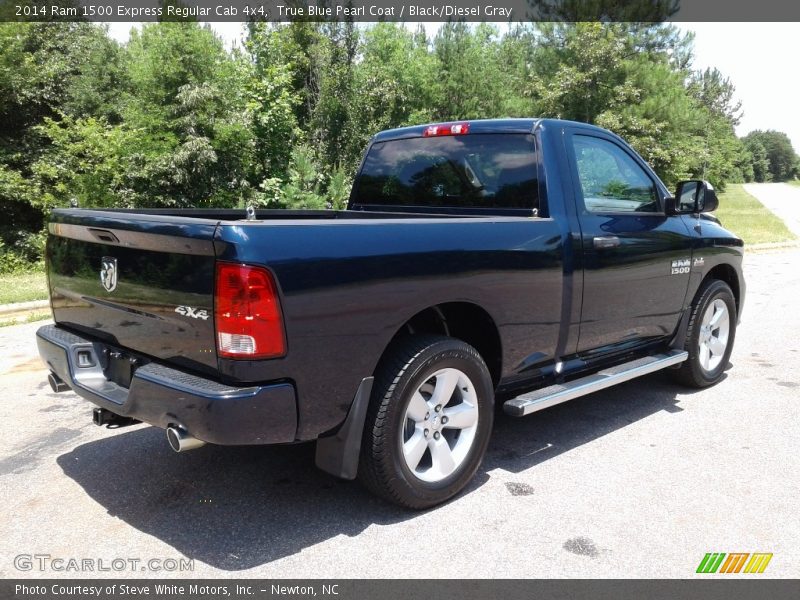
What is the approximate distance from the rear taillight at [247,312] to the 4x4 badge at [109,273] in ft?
2.51

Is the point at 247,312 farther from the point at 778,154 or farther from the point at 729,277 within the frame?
the point at 778,154

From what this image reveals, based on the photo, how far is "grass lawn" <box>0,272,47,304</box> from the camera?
905 cm

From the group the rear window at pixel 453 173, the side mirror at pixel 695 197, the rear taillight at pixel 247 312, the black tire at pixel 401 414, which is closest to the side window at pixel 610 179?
the side mirror at pixel 695 197

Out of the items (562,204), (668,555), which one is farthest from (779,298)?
(668,555)

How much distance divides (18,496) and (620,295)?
3.56 meters

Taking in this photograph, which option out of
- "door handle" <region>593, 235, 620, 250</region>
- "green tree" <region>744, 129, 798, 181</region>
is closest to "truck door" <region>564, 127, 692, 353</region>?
"door handle" <region>593, 235, 620, 250</region>

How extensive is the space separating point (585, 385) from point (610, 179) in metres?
1.36

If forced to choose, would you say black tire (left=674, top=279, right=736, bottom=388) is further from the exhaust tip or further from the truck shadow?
the exhaust tip

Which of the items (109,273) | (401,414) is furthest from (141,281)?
(401,414)

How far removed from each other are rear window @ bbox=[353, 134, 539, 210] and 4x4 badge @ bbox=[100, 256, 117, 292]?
2.03m

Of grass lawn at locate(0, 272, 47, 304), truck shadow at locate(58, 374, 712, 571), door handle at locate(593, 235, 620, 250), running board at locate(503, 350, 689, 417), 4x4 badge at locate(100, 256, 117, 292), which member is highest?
door handle at locate(593, 235, 620, 250)

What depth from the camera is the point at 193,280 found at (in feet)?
9.00

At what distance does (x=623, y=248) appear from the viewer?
427cm

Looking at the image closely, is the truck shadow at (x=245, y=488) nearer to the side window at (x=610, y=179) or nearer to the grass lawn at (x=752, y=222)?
the side window at (x=610, y=179)
